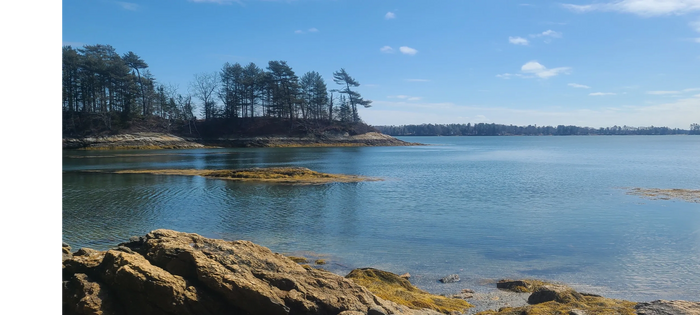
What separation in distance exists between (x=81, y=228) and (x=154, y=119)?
78.6 meters

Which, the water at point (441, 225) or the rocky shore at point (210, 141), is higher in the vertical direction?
the rocky shore at point (210, 141)

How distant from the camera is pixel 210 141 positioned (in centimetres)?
8575

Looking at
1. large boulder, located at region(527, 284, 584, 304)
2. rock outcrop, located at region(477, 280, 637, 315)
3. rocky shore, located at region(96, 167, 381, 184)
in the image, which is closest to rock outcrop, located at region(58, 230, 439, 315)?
rock outcrop, located at region(477, 280, 637, 315)

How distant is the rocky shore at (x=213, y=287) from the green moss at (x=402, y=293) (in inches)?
2.6

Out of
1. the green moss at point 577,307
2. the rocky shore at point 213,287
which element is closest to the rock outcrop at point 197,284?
the rocky shore at point 213,287

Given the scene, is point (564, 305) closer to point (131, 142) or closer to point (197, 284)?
point (197, 284)

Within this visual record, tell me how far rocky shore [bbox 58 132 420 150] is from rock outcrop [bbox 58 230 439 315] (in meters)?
69.5

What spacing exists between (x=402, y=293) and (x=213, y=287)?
3725 mm

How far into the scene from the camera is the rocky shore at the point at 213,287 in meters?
5.90

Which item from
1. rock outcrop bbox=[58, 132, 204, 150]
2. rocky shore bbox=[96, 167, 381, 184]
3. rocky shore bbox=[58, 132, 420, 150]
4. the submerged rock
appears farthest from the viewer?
rocky shore bbox=[58, 132, 420, 150]

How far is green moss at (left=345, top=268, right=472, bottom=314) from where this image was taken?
7901 millimetres

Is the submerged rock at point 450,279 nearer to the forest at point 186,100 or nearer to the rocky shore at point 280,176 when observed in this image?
the rocky shore at point 280,176

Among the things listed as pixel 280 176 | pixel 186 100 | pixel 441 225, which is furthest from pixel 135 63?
pixel 441 225

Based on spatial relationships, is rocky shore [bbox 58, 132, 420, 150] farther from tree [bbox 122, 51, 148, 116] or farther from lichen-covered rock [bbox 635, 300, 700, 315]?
lichen-covered rock [bbox 635, 300, 700, 315]
